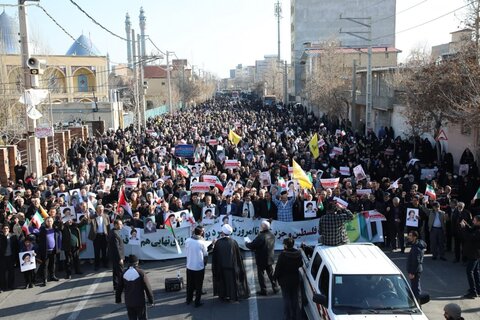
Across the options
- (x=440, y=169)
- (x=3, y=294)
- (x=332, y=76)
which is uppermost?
(x=332, y=76)

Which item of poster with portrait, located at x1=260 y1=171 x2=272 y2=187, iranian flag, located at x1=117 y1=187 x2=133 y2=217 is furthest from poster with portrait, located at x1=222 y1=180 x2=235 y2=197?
iranian flag, located at x1=117 y1=187 x2=133 y2=217

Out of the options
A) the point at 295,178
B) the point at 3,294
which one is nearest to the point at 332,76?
the point at 295,178

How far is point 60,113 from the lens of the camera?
49.5m

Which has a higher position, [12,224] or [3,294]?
[12,224]

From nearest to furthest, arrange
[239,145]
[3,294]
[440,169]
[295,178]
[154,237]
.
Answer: [3,294] → [154,237] → [295,178] → [440,169] → [239,145]

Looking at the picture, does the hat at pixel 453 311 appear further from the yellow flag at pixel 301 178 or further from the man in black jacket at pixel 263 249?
the yellow flag at pixel 301 178

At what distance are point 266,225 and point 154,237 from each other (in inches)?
146

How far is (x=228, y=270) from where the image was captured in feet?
32.6

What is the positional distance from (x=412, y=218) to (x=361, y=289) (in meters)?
5.83

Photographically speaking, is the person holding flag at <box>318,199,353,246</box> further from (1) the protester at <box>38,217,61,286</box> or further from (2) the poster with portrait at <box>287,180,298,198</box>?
(1) the protester at <box>38,217,61,286</box>

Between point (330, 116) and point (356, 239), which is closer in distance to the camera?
point (356, 239)

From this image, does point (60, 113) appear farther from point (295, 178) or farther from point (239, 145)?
point (295, 178)

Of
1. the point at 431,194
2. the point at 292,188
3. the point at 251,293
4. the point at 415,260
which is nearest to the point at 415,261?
the point at 415,260

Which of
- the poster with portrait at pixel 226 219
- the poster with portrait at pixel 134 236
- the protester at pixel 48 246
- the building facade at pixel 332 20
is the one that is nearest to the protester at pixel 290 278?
the poster with portrait at pixel 226 219
